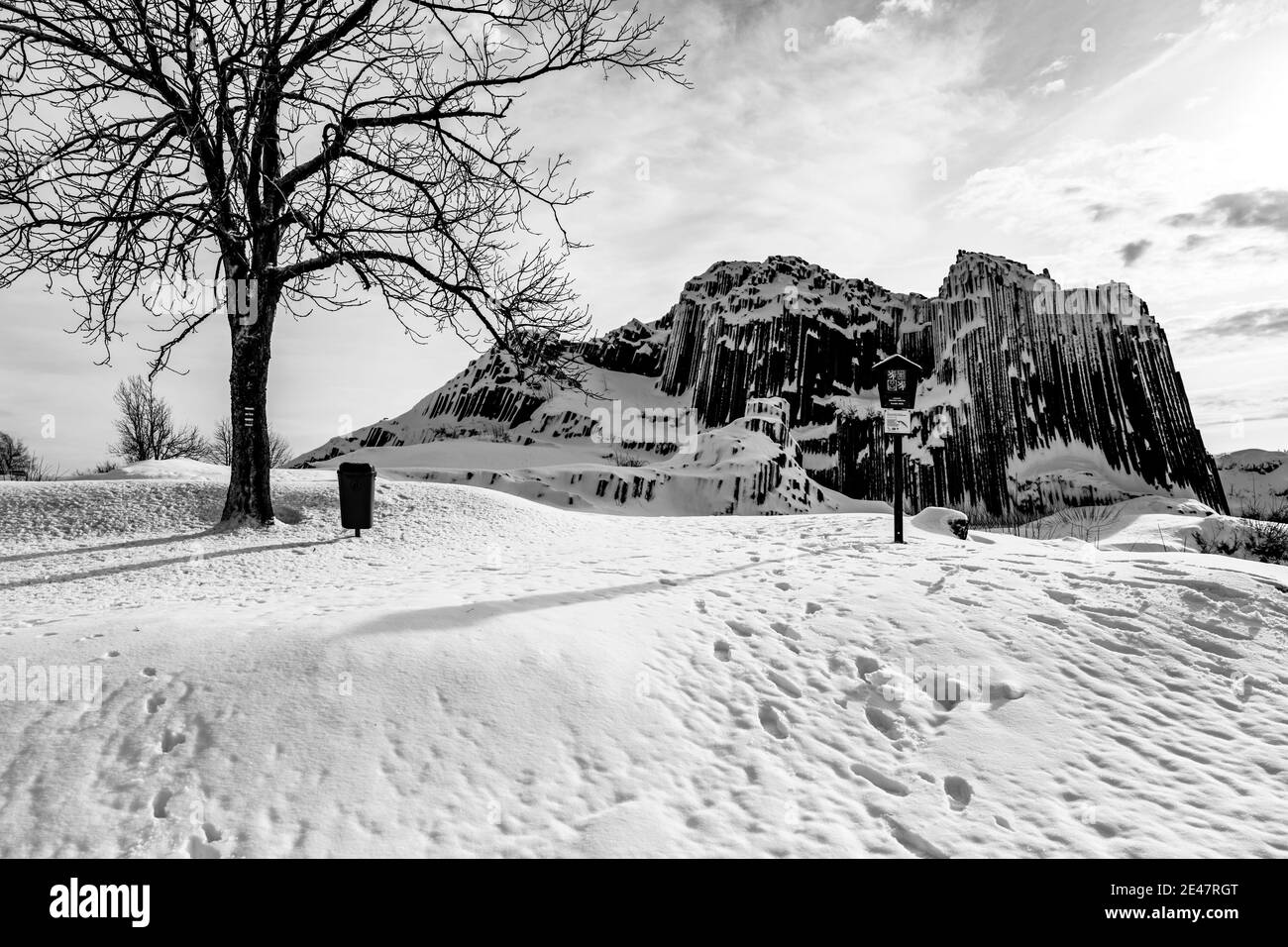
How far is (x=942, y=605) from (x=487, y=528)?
276 inches

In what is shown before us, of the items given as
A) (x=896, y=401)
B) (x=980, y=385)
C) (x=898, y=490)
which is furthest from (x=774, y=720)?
(x=980, y=385)

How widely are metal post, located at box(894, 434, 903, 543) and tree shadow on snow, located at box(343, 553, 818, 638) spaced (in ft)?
11.2

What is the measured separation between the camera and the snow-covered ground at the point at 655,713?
298 cm

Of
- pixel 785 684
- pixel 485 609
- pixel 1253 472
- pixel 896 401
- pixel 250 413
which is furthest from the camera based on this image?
pixel 1253 472

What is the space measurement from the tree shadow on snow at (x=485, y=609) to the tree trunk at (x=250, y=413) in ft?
20.9

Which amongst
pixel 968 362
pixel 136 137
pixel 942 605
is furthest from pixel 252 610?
pixel 968 362

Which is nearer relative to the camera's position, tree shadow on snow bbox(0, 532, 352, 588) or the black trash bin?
tree shadow on snow bbox(0, 532, 352, 588)

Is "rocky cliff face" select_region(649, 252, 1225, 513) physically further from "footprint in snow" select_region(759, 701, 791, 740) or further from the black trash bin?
"footprint in snow" select_region(759, 701, 791, 740)

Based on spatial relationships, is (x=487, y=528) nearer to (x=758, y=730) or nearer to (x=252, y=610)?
(x=252, y=610)

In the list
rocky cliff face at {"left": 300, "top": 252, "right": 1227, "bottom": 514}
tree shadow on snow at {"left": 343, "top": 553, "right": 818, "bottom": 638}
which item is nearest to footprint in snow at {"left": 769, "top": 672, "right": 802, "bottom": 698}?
tree shadow on snow at {"left": 343, "top": 553, "right": 818, "bottom": 638}

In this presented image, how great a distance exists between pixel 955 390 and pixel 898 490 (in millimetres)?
44072

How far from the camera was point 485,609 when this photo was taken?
5.20 metres

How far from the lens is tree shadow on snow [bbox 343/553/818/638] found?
463cm

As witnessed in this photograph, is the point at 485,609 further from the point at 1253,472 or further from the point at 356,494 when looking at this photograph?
the point at 1253,472
